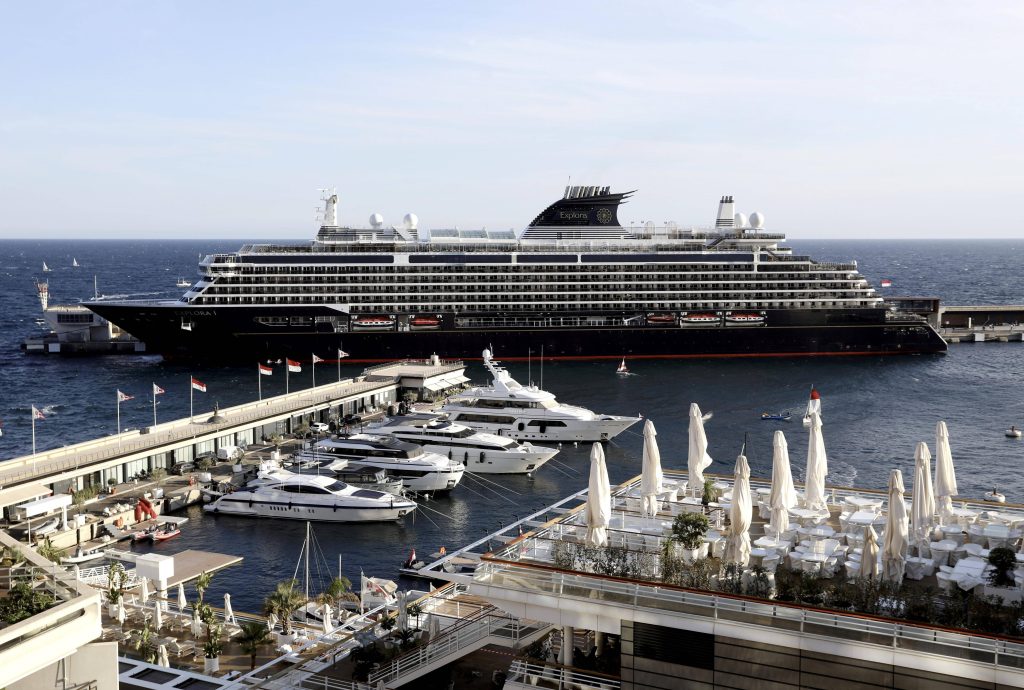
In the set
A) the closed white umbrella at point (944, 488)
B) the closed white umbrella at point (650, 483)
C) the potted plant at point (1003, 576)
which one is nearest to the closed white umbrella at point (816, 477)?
the closed white umbrella at point (944, 488)

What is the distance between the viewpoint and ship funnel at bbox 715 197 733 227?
3819 inches

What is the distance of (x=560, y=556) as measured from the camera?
19219mm

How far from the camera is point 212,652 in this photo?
76.4 feet

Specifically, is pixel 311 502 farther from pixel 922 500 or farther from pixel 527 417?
pixel 922 500

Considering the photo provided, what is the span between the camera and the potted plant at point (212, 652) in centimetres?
2308

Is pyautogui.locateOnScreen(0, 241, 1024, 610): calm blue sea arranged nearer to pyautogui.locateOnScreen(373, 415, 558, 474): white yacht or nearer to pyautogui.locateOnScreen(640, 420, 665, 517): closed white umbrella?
pyautogui.locateOnScreen(373, 415, 558, 474): white yacht

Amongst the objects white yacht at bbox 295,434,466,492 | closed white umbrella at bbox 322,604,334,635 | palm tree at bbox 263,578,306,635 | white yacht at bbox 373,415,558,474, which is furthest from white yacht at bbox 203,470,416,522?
palm tree at bbox 263,578,306,635

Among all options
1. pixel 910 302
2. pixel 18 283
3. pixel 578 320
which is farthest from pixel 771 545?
pixel 18 283

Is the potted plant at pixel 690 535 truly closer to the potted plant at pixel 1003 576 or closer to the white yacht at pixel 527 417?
the potted plant at pixel 1003 576

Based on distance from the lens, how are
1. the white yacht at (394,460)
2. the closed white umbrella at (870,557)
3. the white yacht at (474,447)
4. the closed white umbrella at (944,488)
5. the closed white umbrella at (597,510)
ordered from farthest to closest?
the white yacht at (474,447) → the white yacht at (394,460) → the closed white umbrella at (944,488) → the closed white umbrella at (597,510) → the closed white umbrella at (870,557)

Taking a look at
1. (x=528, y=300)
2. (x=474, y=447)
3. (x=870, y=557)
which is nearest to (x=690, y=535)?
(x=870, y=557)

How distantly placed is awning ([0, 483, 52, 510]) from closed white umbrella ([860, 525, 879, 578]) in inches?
1197

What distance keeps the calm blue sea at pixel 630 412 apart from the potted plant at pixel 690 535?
17.0 m

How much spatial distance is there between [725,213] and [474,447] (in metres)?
56.3
